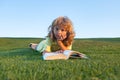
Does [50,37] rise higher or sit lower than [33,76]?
higher

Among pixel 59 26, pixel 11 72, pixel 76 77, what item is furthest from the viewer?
pixel 59 26

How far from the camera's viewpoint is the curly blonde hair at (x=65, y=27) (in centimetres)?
1044

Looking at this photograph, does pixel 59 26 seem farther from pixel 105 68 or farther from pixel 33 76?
pixel 33 76

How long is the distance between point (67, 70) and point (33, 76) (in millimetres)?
862

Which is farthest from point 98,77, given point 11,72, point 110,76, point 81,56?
point 81,56

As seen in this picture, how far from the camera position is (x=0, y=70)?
6.82 metres

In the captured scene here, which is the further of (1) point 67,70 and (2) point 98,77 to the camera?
(1) point 67,70

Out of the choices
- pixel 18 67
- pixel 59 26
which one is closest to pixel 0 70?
pixel 18 67

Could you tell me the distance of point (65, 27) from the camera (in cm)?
1049

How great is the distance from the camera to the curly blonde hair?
10438 mm

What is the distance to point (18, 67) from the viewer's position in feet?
23.2

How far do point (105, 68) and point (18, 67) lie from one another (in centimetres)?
186

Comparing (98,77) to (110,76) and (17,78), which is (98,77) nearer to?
(110,76)

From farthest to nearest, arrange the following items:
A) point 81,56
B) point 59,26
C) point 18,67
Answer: point 59,26 → point 81,56 → point 18,67
